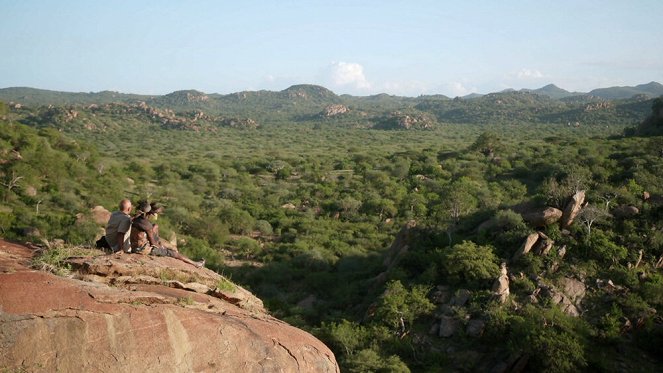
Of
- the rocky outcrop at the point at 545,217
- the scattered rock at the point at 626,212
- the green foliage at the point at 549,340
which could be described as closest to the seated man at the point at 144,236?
the green foliage at the point at 549,340

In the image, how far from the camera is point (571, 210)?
635 inches

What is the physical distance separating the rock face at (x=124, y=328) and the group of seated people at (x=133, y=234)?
77cm

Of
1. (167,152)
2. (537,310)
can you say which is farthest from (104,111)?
(537,310)

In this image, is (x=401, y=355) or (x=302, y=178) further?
(x=302, y=178)

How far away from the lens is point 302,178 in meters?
48.0

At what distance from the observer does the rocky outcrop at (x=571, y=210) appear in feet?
52.9

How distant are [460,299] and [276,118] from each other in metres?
150

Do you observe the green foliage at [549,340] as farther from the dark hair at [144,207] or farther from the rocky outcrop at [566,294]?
the dark hair at [144,207]

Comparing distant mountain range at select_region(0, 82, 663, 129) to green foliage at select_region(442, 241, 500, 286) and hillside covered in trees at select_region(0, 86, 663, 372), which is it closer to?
hillside covered in trees at select_region(0, 86, 663, 372)

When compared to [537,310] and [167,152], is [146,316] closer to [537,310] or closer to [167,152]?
[537,310]

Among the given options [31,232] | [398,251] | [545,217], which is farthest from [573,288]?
[31,232]

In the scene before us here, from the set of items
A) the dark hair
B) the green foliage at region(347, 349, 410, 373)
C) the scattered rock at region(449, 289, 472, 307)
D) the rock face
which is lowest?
the green foliage at region(347, 349, 410, 373)

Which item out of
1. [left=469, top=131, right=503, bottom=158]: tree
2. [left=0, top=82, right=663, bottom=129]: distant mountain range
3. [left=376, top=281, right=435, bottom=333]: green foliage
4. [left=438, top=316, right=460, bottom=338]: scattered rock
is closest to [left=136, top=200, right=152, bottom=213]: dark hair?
[left=376, top=281, right=435, bottom=333]: green foliage

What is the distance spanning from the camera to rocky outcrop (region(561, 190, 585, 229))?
16109mm
